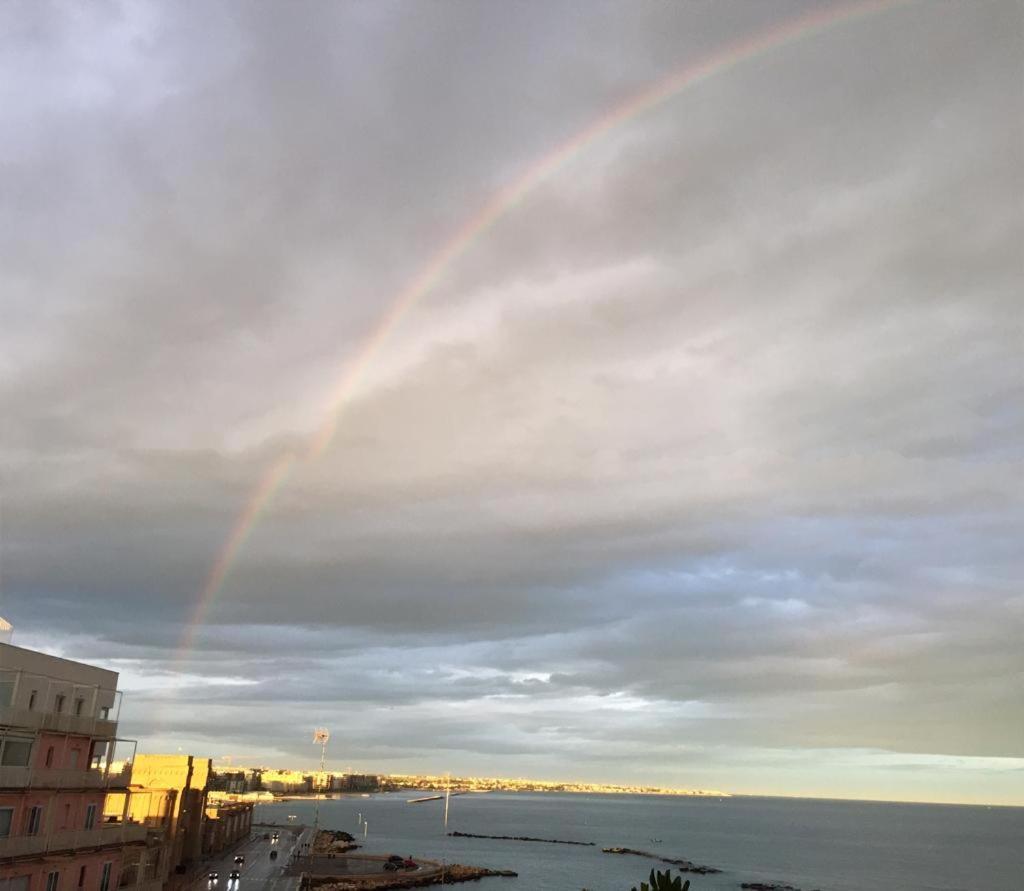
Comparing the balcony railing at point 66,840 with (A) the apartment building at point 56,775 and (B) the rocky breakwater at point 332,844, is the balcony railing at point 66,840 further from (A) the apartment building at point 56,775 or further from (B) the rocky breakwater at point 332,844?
(B) the rocky breakwater at point 332,844

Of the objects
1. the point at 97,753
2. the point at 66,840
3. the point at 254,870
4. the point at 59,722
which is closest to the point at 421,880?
the point at 254,870

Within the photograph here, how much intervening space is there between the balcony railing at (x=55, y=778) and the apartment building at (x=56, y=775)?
4 cm

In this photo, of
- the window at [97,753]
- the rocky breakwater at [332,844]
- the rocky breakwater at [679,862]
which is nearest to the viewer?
the window at [97,753]

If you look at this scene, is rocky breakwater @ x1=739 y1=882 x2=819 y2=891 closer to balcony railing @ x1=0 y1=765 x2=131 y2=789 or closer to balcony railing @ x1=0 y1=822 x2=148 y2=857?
balcony railing @ x1=0 y1=822 x2=148 y2=857

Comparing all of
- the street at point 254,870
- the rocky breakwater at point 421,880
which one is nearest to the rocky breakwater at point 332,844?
the street at point 254,870

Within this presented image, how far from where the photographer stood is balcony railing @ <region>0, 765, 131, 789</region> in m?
38.2

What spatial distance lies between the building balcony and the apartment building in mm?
48

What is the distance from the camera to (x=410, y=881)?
109 metres

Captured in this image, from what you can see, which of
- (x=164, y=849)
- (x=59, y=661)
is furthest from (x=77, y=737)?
(x=164, y=849)

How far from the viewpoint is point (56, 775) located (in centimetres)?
4106

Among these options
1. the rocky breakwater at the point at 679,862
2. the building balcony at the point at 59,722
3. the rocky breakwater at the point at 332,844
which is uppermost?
the building balcony at the point at 59,722

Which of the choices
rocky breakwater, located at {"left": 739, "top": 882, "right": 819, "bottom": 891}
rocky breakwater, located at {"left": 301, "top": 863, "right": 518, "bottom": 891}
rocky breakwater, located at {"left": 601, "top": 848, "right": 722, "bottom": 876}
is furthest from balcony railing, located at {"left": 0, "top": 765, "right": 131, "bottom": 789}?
rocky breakwater, located at {"left": 601, "top": 848, "right": 722, "bottom": 876}

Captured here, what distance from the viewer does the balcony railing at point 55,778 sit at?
38.2 meters

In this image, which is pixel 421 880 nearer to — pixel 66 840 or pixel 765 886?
pixel 765 886
